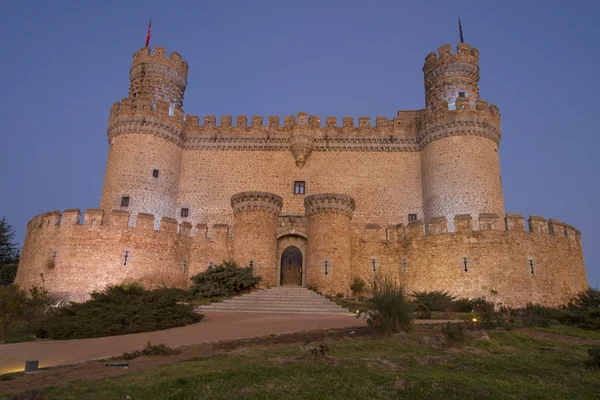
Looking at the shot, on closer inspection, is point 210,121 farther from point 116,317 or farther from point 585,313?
point 585,313

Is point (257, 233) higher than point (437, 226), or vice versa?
point (437, 226)

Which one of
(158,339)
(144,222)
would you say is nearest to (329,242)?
(144,222)

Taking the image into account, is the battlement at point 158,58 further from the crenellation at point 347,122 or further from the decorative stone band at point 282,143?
the crenellation at point 347,122

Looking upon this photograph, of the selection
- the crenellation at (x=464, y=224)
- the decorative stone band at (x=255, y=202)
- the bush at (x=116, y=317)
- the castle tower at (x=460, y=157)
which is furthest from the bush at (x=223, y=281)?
the castle tower at (x=460, y=157)

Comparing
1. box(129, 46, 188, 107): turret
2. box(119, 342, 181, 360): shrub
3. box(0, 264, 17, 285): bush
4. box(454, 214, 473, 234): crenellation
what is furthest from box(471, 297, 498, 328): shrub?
box(0, 264, 17, 285): bush

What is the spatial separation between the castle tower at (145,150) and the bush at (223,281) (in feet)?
25.9

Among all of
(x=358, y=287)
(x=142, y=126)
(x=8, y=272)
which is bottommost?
(x=358, y=287)

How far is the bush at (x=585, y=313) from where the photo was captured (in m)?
12.0

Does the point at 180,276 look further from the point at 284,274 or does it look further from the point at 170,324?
the point at 170,324

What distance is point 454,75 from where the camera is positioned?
1116 inches

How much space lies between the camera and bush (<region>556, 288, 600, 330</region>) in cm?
1203

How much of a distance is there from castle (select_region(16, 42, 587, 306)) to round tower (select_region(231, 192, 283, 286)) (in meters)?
0.06

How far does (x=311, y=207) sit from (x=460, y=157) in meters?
9.29

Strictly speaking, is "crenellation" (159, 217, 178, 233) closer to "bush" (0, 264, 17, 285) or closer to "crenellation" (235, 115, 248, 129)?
"crenellation" (235, 115, 248, 129)
